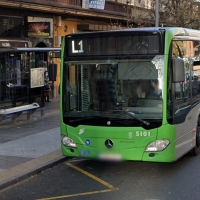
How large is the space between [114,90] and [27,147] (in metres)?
3.37

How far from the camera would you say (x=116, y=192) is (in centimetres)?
650

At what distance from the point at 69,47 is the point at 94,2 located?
1382cm

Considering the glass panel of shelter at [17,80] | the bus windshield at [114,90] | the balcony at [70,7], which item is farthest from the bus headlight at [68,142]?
the balcony at [70,7]

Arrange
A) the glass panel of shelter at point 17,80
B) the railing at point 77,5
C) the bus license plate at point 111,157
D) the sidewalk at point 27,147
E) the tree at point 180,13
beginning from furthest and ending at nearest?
the tree at point 180,13
the railing at point 77,5
the glass panel of shelter at point 17,80
the sidewalk at point 27,147
the bus license plate at point 111,157

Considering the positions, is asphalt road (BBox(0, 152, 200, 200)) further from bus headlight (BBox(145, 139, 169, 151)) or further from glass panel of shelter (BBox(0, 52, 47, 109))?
glass panel of shelter (BBox(0, 52, 47, 109))

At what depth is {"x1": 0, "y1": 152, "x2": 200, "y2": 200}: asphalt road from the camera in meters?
6.36

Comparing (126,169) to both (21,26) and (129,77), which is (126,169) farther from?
(21,26)

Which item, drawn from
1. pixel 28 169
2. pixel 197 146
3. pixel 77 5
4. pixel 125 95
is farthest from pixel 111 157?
pixel 77 5

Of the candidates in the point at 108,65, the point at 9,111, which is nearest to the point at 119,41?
the point at 108,65

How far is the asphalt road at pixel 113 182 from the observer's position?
636 cm

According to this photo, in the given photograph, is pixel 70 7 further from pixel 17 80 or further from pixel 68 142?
pixel 68 142

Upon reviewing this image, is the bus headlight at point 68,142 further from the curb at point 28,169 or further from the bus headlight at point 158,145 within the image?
the bus headlight at point 158,145

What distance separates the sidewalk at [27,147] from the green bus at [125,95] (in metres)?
0.91

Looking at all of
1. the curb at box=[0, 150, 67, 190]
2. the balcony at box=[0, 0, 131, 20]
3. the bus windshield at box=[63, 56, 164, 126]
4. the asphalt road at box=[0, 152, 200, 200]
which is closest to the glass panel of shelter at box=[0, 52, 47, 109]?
the balcony at box=[0, 0, 131, 20]
